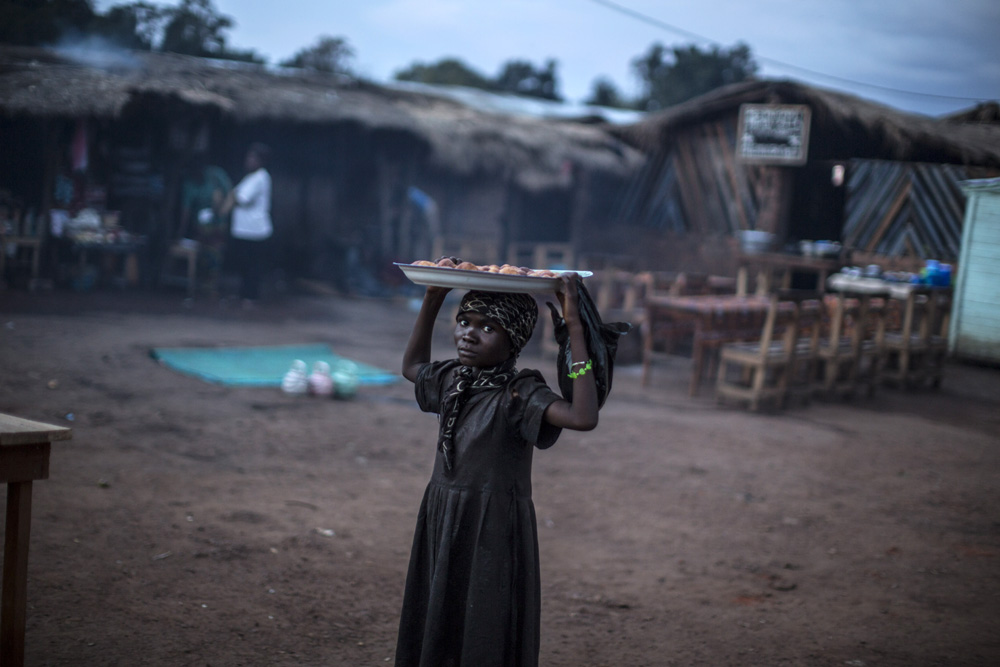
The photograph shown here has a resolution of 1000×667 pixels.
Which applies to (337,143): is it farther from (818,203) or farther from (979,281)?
(979,281)

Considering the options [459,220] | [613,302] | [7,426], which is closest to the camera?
[7,426]

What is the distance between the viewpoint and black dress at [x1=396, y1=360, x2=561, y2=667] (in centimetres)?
227

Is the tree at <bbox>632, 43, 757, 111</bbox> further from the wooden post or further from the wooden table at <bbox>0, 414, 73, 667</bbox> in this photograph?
the wooden table at <bbox>0, 414, 73, 667</bbox>

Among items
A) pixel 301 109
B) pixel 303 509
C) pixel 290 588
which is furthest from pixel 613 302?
pixel 290 588

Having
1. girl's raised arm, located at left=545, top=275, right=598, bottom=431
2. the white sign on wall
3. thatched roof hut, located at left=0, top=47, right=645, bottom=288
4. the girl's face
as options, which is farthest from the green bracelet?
the white sign on wall

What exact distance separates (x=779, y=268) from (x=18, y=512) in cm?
1062

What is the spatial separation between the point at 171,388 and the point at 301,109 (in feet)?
23.3

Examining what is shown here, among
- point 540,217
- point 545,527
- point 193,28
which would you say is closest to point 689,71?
point 540,217

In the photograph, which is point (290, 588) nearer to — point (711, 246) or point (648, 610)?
point (648, 610)

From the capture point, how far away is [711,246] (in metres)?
13.3

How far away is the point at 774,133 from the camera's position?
490 inches

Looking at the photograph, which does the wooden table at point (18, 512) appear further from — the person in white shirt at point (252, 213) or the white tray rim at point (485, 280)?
the person in white shirt at point (252, 213)

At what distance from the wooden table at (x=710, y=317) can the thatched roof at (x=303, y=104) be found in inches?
247

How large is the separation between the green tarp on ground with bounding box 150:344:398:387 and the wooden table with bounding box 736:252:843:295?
486cm
